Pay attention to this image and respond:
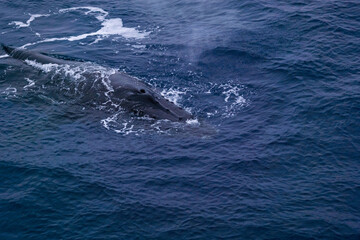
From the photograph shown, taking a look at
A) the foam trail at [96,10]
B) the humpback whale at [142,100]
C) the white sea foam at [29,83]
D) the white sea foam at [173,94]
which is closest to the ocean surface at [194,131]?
the white sea foam at [173,94]

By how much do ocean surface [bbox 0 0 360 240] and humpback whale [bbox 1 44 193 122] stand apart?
162 cm

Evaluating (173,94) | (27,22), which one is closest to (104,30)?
(27,22)

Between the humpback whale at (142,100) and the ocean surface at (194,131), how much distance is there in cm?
162

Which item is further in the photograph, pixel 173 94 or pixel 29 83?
pixel 29 83

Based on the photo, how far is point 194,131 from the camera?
6019cm

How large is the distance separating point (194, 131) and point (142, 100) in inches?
378

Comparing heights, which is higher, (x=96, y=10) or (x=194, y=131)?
(x=96, y=10)

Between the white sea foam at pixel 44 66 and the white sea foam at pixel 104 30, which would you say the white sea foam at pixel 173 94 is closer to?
the white sea foam at pixel 44 66

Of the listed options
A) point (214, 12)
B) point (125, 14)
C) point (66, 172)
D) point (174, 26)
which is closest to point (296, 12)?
point (214, 12)

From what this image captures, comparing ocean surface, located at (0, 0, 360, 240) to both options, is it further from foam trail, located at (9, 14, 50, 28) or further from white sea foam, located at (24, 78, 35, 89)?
white sea foam, located at (24, 78, 35, 89)

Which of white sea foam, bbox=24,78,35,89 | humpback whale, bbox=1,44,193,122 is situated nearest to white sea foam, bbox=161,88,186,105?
humpback whale, bbox=1,44,193,122

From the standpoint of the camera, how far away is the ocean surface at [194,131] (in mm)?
46781

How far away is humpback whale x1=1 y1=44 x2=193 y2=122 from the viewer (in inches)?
2494

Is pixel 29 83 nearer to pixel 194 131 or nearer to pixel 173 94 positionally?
pixel 173 94
